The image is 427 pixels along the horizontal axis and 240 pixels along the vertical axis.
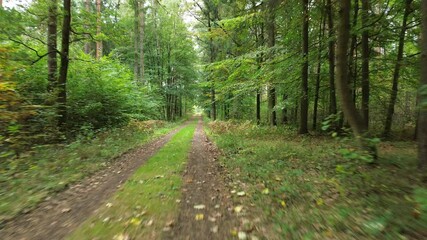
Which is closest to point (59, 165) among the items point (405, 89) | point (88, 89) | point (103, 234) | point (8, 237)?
point (8, 237)

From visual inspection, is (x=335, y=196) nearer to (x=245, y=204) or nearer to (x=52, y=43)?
(x=245, y=204)

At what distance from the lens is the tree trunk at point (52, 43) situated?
10.5m

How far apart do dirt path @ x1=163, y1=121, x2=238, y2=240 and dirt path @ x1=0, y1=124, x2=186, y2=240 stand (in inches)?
68.1

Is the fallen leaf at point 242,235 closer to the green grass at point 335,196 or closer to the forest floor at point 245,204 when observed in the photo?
the forest floor at point 245,204

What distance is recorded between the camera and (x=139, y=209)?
15.3ft

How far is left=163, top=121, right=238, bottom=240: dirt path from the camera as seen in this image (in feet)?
12.4

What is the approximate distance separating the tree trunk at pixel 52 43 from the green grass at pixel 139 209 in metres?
7.22

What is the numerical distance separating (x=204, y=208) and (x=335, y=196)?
93.8 inches

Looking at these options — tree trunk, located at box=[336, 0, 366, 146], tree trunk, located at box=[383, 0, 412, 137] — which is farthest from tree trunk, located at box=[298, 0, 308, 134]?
tree trunk, located at box=[336, 0, 366, 146]

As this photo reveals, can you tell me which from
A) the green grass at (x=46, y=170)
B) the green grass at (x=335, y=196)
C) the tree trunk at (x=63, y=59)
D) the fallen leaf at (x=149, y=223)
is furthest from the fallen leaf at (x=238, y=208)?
the tree trunk at (x=63, y=59)

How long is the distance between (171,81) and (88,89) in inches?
913

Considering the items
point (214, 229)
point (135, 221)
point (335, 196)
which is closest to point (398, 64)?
point (335, 196)

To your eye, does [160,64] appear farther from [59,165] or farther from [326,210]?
[326,210]

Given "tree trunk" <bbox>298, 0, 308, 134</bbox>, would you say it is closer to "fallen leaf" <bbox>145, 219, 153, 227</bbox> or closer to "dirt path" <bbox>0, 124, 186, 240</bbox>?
"dirt path" <bbox>0, 124, 186, 240</bbox>
